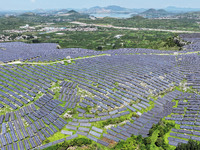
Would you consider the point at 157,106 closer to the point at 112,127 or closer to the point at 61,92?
the point at 112,127

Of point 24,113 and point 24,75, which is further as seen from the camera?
point 24,75

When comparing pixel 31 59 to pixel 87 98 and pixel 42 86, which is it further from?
pixel 87 98

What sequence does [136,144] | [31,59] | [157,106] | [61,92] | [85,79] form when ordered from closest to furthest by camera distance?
[136,144] < [157,106] < [61,92] < [85,79] < [31,59]

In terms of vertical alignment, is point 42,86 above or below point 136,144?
above

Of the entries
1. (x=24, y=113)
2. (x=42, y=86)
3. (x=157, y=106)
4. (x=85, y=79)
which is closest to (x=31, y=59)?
(x=42, y=86)

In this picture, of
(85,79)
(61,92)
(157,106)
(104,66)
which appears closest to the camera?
(157,106)

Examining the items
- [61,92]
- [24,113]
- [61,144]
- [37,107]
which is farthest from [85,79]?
[61,144]

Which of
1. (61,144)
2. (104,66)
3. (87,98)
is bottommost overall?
(61,144)
